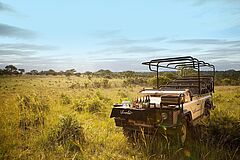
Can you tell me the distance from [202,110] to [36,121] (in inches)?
202

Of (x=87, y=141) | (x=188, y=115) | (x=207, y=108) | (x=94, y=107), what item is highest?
(x=188, y=115)

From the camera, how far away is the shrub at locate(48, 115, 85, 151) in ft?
19.2

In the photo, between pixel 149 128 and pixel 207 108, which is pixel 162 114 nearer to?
pixel 149 128

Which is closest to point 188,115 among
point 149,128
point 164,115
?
point 164,115

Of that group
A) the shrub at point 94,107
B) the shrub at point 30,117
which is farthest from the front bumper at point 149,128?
the shrub at point 94,107

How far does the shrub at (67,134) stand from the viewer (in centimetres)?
585

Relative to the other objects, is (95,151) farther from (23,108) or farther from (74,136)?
(23,108)

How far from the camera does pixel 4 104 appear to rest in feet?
24.9

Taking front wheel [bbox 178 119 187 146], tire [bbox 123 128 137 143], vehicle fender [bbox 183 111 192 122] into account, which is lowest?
tire [bbox 123 128 137 143]

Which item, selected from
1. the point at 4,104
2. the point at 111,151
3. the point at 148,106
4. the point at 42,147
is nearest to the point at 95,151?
the point at 111,151

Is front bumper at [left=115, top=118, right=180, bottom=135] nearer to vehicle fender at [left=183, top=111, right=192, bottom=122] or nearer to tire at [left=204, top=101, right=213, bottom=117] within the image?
vehicle fender at [left=183, top=111, right=192, bottom=122]

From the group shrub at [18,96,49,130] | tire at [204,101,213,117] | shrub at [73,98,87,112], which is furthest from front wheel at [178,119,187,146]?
shrub at [73,98,87,112]

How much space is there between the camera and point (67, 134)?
6.30 metres

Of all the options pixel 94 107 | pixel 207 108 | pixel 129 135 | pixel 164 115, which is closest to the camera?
pixel 164 115
